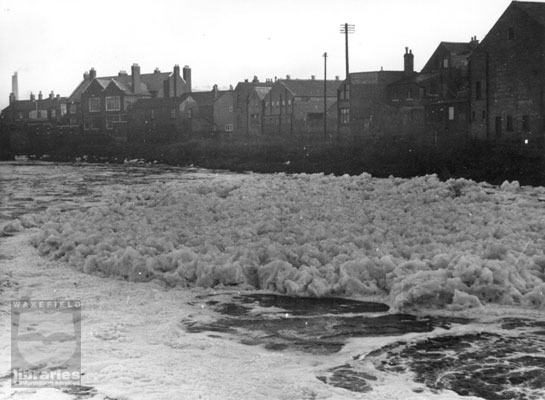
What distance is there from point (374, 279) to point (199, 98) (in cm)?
7379

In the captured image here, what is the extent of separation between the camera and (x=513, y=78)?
43.6 meters

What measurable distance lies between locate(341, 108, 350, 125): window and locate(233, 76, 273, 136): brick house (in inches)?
612

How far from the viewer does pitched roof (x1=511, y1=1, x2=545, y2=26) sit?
41.5m

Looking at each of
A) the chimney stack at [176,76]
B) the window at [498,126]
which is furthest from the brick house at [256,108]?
the window at [498,126]

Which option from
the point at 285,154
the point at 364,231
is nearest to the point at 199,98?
the point at 285,154

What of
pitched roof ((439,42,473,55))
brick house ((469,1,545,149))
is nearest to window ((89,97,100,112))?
pitched roof ((439,42,473,55))

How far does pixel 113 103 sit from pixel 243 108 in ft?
57.5

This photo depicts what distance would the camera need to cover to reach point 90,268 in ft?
34.8

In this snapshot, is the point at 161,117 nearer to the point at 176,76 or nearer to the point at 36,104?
the point at 176,76

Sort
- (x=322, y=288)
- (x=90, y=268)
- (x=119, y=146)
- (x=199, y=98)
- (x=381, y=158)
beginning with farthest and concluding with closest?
(x=199, y=98)
(x=119, y=146)
(x=381, y=158)
(x=90, y=268)
(x=322, y=288)

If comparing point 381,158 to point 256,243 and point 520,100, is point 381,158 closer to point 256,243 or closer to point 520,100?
point 520,100

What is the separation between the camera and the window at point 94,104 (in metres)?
88.6

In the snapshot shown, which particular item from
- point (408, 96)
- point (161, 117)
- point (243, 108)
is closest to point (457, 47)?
point (408, 96)

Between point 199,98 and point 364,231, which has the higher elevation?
point 199,98
